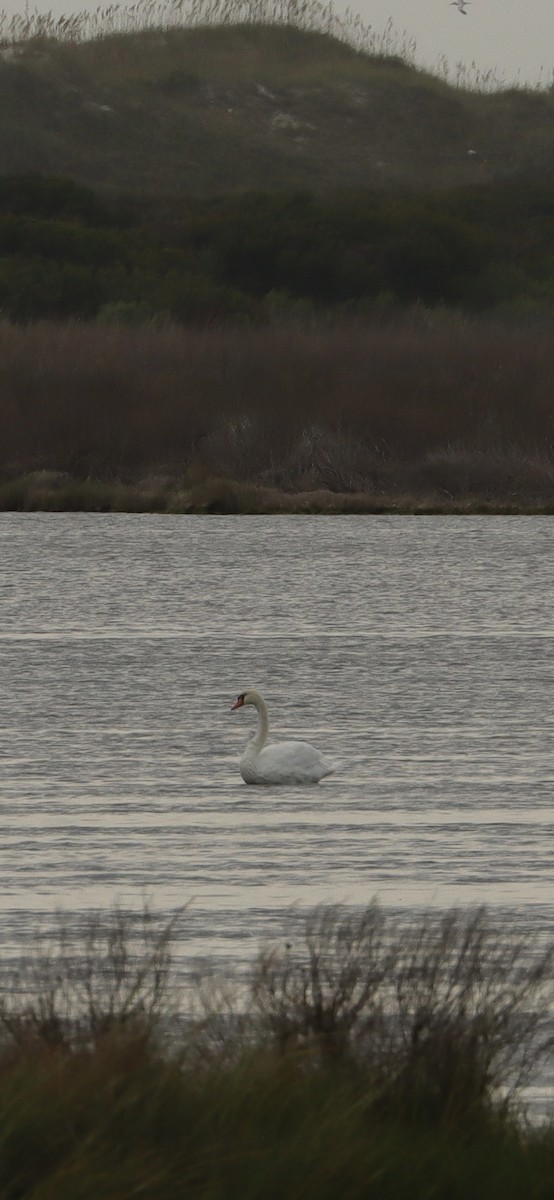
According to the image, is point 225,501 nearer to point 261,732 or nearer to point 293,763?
point 261,732

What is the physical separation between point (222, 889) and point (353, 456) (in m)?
38.3

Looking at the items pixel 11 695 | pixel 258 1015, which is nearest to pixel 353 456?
pixel 11 695

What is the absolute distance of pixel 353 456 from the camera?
5022cm

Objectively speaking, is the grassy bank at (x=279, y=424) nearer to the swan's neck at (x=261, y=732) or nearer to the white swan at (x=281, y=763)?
the swan's neck at (x=261, y=732)

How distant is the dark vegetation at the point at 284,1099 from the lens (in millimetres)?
6133

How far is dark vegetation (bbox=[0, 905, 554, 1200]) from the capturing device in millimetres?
6133

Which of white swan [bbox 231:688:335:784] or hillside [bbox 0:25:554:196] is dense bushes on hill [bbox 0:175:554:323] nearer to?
hillside [bbox 0:25:554:196]

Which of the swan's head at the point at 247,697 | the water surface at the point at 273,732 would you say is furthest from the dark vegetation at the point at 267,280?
A: the swan's head at the point at 247,697

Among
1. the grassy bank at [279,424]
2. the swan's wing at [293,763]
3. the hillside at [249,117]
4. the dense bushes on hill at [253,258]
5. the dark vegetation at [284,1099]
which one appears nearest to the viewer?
the dark vegetation at [284,1099]

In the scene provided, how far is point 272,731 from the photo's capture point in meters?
19.5

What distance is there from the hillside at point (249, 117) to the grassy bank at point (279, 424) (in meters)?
52.4

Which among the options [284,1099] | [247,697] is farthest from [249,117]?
[284,1099]

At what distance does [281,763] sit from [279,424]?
35.7 m

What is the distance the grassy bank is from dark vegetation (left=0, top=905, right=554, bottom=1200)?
42.4m
